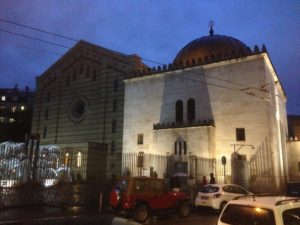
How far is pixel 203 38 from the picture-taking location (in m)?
31.0

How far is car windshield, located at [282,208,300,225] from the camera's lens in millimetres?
5109

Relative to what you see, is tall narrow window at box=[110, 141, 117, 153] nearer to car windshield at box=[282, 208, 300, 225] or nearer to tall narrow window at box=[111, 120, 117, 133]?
tall narrow window at box=[111, 120, 117, 133]

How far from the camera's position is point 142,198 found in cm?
1280

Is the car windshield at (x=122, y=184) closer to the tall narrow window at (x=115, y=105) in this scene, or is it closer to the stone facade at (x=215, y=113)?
the stone facade at (x=215, y=113)

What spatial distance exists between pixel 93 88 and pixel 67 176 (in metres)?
19.0

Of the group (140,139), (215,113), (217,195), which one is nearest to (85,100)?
(140,139)

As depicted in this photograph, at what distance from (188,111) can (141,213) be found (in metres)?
15.9

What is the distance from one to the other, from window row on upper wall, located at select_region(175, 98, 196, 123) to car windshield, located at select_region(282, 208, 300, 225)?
21727 mm

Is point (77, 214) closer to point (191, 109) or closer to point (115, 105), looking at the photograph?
point (191, 109)

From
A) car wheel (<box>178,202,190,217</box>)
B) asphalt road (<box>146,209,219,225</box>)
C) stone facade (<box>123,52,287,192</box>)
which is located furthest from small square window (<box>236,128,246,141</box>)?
car wheel (<box>178,202,190,217</box>)

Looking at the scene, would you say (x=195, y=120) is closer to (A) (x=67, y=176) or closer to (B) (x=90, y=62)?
(A) (x=67, y=176)

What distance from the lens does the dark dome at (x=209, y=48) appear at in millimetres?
28594

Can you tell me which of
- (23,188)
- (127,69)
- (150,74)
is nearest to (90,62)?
(127,69)

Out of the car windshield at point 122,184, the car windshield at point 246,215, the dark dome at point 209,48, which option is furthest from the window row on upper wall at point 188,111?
the car windshield at point 246,215
